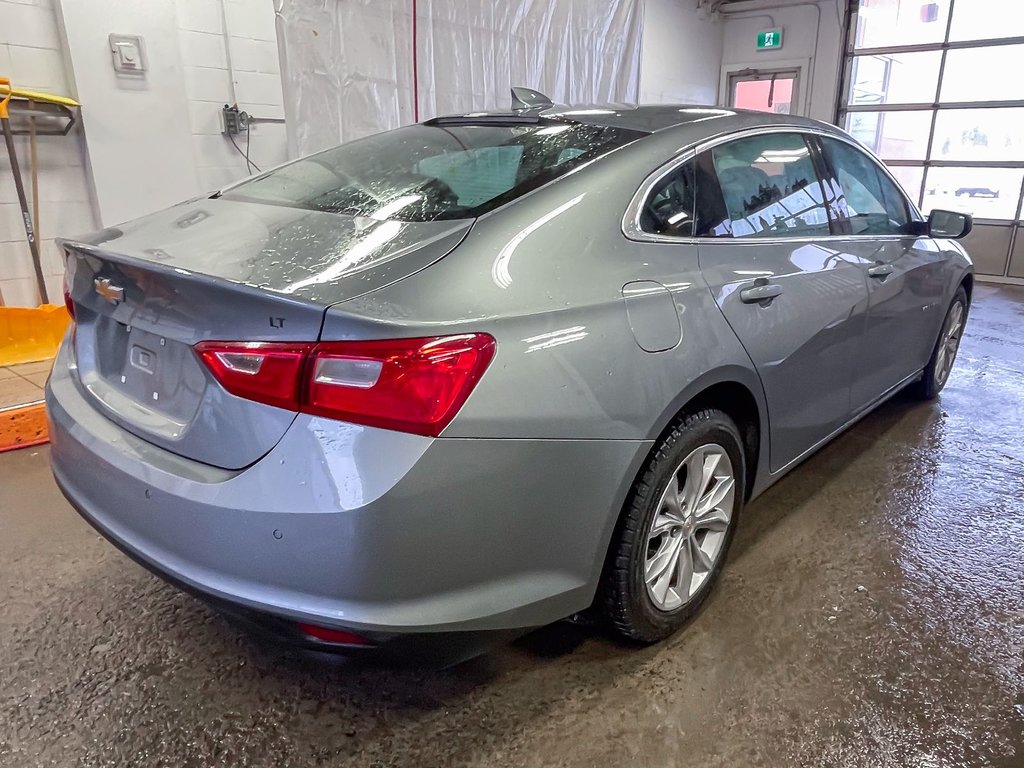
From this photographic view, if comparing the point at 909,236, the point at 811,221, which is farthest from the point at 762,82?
the point at 811,221

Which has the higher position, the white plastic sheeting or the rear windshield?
the white plastic sheeting

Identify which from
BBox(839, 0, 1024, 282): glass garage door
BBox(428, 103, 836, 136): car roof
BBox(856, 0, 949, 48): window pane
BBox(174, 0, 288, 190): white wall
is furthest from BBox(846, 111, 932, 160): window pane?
BBox(428, 103, 836, 136): car roof

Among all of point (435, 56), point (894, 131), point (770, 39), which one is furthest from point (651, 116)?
point (770, 39)

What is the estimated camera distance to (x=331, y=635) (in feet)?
4.21

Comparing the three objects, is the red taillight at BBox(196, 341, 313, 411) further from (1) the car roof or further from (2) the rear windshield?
(1) the car roof

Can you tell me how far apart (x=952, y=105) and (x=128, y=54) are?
27.4 feet

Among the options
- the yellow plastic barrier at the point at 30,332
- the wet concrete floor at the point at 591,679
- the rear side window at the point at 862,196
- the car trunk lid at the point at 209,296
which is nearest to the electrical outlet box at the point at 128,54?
the yellow plastic barrier at the point at 30,332

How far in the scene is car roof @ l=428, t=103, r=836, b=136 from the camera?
1.97m

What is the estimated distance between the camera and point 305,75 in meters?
4.59

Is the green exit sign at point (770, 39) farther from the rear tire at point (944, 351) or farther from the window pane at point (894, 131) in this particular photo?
the rear tire at point (944, 351)

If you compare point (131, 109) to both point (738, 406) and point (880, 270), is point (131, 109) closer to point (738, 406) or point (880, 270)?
point (738, 406)

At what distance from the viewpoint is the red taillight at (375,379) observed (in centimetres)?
120

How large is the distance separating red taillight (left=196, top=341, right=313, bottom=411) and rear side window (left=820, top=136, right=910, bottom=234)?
1.97m

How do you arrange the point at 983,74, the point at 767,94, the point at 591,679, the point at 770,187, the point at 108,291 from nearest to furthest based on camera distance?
the point at 108,291 < the point at 591,679 < the point at 770,187 < the point at 983,74 < the point at 767,94
